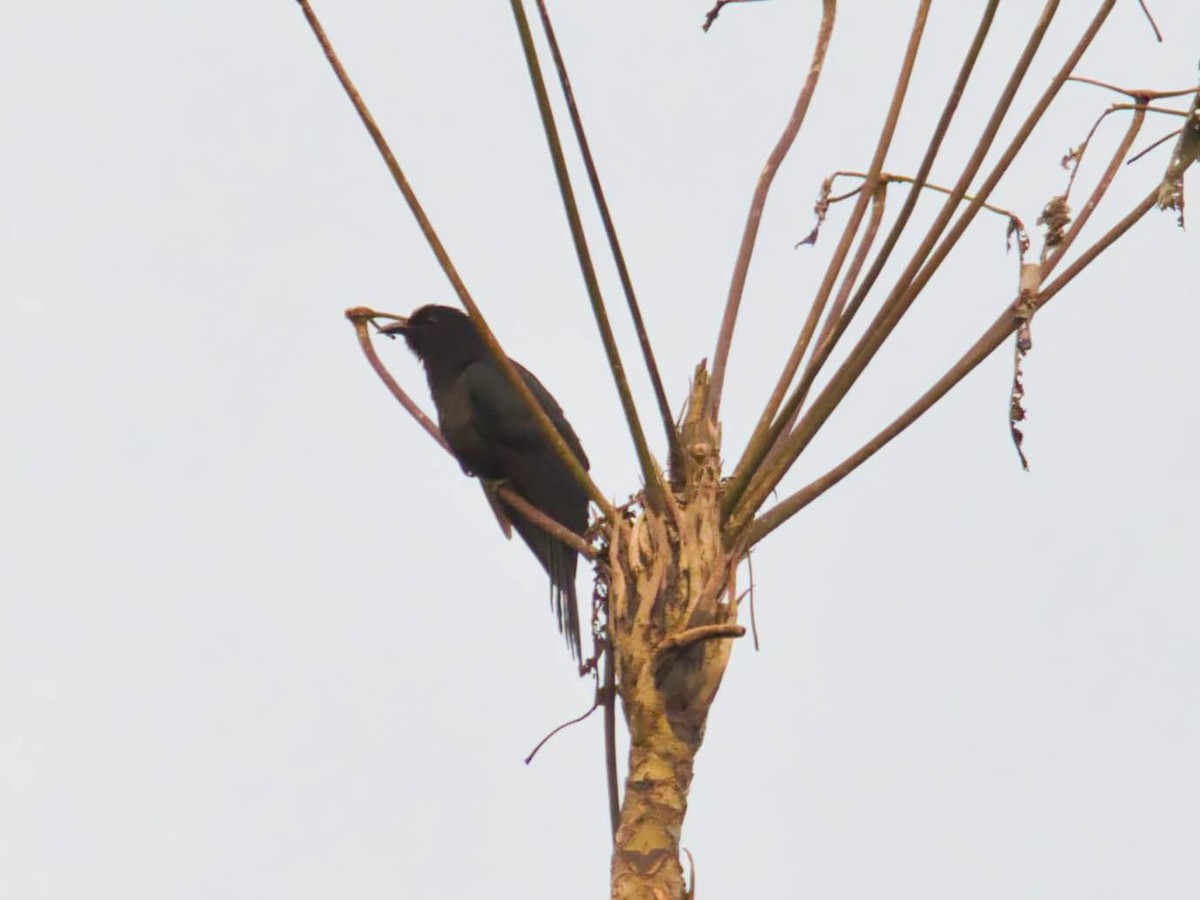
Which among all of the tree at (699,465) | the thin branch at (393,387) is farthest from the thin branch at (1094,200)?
the thin branch at (393,387)

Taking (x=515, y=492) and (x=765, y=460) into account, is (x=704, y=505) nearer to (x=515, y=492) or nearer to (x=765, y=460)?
(x=765, y=460)

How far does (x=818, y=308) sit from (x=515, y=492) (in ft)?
10.2

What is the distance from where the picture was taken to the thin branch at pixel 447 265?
3848mm

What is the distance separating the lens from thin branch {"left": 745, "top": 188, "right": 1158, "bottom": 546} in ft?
13.3

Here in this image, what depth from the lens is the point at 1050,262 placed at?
177 inches

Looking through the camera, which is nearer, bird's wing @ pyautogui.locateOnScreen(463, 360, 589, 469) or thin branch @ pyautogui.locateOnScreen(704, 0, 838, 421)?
thin branch @ pyautogui.locateOnScreen(704, 0, 838, 421)

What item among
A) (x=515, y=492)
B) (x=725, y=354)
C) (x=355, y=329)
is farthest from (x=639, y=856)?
(x=515, y=492)

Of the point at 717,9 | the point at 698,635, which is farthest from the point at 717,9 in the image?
the point at 698,635

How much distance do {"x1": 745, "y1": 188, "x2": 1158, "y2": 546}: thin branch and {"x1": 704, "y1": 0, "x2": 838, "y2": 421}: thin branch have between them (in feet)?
1.34

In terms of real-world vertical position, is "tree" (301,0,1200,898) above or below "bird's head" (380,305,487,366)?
below

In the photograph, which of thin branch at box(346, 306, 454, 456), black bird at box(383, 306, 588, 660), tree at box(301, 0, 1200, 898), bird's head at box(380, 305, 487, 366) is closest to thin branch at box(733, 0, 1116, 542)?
tree at box(301, 0, 1200, 898)

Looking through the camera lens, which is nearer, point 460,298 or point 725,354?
point 460,298

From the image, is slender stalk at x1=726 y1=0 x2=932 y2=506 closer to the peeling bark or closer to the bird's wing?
the peeling bark

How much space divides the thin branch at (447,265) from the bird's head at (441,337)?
3.95 m
